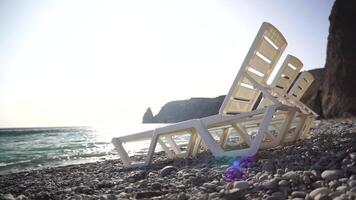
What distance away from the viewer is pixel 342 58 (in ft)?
90.8

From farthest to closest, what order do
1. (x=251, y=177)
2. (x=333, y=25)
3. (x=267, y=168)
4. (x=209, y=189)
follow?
(x=333, y=25) < (x=267, y=168) < (x=251, y=177) < (x=209, y=189)

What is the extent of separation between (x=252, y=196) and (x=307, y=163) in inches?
58.9

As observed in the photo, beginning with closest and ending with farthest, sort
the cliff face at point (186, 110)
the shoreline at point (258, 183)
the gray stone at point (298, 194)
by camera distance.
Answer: the gray stone at point (298, 194) → the shoreline at point (258, 183) → the cliff face at point (186, 110)

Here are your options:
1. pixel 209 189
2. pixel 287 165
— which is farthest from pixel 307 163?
pixel 209 189

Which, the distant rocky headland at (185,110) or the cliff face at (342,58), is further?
the distant rocky headland at (185,110)

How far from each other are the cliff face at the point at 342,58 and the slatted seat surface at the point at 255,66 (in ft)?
79.7

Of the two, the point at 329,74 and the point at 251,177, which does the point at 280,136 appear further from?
the point at 329,74

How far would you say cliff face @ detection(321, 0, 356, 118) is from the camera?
2714 cm

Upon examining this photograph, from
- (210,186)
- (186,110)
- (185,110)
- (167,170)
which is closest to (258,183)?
(210,186)

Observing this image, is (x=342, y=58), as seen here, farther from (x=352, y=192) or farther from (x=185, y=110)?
(x=185, y=110)

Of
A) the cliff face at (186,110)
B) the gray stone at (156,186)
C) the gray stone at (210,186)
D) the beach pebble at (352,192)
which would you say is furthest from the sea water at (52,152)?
the cliff face at (186,110)

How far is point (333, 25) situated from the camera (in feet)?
94.8

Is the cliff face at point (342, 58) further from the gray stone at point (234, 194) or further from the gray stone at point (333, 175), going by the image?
the gray stone at point (234, 194)

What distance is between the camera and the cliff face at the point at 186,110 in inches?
4801
